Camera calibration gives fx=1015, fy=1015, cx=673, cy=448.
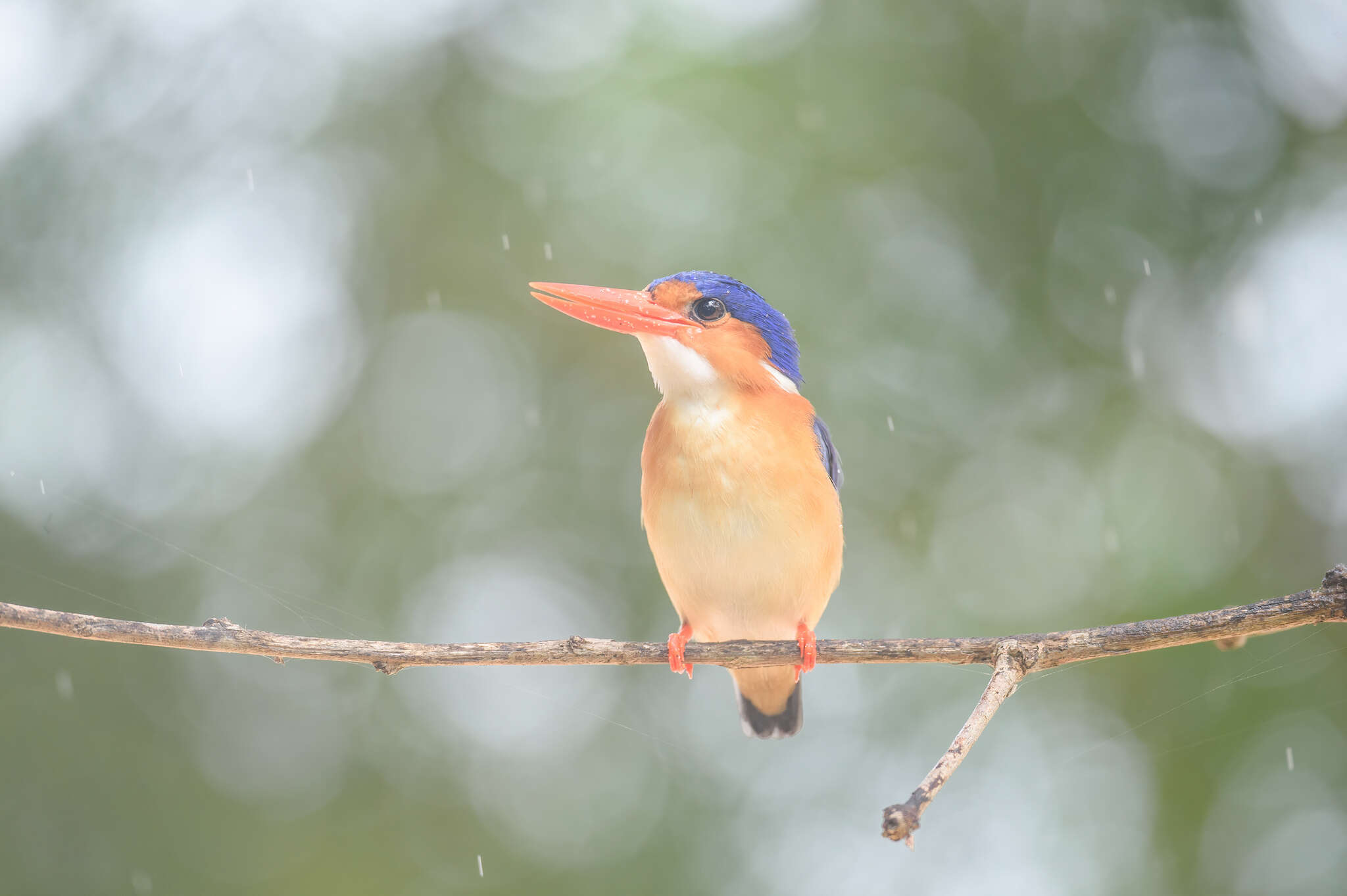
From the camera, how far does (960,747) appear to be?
144 centimetres

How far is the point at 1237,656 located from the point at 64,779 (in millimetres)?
4741

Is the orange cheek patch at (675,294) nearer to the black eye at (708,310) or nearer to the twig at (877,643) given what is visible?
the black eye at (708,310)

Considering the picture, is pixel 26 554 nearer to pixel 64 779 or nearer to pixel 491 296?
pixel 64 779

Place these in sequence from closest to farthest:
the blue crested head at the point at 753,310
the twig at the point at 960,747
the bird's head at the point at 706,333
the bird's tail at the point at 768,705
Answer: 1. the twig at the point at 960,747
2. the bird's head at the point at 706,333
3. the blue crested head at the point at 753,310
4. the bird's tail at the point at 768,705

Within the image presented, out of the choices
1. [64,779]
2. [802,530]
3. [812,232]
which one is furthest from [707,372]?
[64,779]

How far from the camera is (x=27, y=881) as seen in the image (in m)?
3.88

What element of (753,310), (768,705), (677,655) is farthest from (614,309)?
(768,705)

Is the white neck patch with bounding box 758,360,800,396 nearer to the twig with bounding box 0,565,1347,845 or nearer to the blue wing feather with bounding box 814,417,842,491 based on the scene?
the blue wing feather with bounding box 814,417,842,491

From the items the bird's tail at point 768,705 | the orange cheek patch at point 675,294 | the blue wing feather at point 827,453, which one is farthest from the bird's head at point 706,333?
the bird's tail at point 768,705

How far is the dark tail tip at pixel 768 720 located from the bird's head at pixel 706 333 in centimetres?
88

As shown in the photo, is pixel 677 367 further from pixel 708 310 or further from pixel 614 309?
pixel 614 309

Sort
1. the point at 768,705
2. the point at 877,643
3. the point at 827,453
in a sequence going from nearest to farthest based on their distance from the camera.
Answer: the point at 877,643 → the point at 827,453 → the point at 768,705

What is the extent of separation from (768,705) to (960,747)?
1222 millimetres

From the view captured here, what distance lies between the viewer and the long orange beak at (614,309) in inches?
65.9
